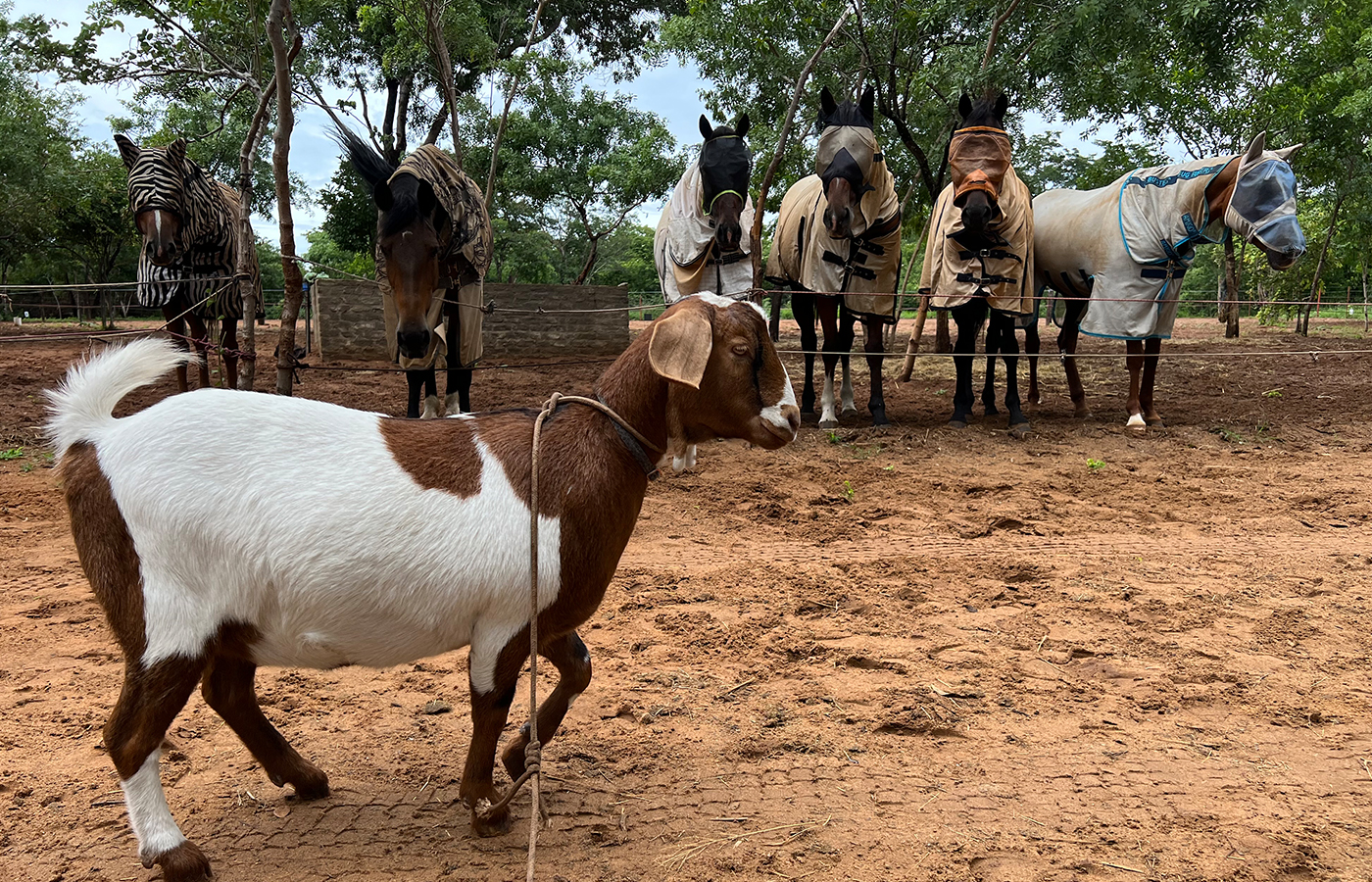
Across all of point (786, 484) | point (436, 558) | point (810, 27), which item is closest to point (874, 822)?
point (436, 558)

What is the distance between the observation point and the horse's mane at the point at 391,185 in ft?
20.1

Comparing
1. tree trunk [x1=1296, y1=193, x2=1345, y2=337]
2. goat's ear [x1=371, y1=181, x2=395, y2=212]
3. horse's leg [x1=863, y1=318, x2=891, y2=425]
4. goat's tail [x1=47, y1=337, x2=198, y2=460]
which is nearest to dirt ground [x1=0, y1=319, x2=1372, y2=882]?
goat's tail [x1=47, y1=337, x2=198, y2=460]

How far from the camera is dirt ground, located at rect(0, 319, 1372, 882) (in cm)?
251

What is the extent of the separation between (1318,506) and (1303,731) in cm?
369

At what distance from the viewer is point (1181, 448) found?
302 inches

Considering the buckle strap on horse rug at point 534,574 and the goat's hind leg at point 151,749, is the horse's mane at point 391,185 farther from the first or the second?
the goat's hind leg at point 151,749

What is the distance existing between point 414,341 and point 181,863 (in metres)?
4.26

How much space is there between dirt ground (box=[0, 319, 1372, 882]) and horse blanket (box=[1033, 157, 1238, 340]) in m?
2.35

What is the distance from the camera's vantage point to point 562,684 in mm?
2768

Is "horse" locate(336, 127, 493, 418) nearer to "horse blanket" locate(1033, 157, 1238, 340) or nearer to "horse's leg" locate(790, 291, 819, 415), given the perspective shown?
"horse's leg" locate(790, 291, 819, 415)

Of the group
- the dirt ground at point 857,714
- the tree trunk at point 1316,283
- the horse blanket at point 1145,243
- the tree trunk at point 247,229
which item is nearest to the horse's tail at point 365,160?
the tree trunk at point 247,229

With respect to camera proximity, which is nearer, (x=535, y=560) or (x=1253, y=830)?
(x=535, y=560)

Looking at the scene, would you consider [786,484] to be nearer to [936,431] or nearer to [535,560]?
[936,431]

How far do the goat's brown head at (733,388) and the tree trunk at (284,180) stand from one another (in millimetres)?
4594
